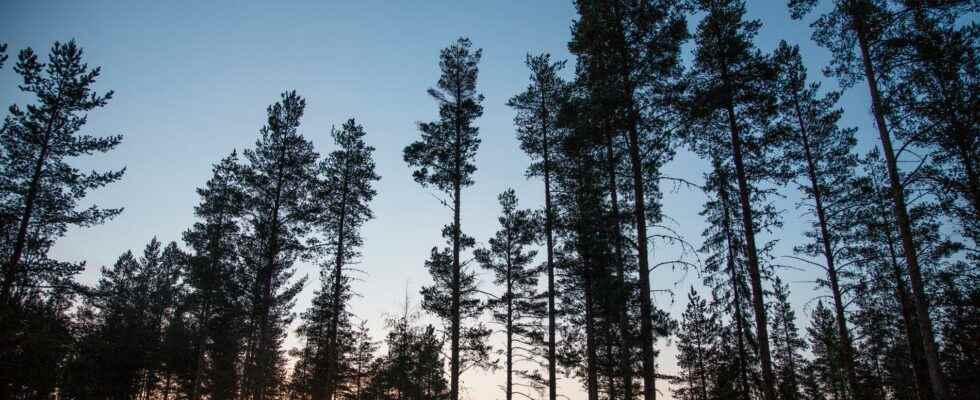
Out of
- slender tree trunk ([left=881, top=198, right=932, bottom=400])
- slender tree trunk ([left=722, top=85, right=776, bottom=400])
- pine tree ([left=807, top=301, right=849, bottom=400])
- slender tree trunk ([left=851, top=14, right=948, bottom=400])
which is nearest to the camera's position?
slender tree trunk ([left=851, top=14, right=948, bottom=400])

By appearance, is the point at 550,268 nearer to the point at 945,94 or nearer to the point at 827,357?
the point at 945,94

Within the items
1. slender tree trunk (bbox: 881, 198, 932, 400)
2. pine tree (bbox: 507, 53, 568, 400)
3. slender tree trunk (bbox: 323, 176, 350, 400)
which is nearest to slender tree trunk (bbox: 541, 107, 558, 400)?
pine tree (bbox: 507, 53, 568, 400)

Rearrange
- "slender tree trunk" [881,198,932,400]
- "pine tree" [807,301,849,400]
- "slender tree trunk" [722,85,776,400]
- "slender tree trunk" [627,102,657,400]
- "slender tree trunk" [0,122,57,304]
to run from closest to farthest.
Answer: "slender tree trunk" [627,102,657,400] < "slender tree trunk" [722,85,776,400] < "slender tree trunk" [0,122,57,304] < "slender tree trunk" [881,198,932,400] < "pine tree" [807,301,849,400]

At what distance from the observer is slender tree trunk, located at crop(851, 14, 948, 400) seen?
9336 mm

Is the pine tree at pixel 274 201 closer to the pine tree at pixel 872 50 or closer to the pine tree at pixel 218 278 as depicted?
the pine tree at pixel 218 278

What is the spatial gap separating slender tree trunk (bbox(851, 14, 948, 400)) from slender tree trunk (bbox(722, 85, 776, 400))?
3.06 metres

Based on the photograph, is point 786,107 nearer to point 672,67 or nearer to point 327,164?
point 672,67

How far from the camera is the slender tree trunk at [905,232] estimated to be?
934 centimetres

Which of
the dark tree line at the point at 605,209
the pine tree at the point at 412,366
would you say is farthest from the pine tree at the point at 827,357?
the pine tree at the point at 412,366

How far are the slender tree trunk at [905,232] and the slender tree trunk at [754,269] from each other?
10.0ft

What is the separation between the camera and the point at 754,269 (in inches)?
483

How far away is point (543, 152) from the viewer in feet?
66.3

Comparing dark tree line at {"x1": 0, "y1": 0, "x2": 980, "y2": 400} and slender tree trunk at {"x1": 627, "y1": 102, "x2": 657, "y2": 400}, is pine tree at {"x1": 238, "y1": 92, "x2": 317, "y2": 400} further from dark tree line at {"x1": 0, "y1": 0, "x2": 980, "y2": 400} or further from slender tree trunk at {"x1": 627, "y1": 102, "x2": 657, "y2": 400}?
slender tree trunk at {"x1": 627, "y1": 102, "x2": 657, "y2": 400}

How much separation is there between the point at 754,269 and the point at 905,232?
10.8 feet
